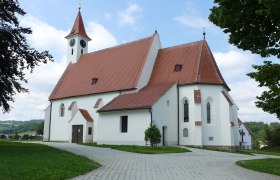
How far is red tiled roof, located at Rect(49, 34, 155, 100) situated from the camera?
34438mm

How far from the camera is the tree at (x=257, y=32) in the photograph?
1093cm

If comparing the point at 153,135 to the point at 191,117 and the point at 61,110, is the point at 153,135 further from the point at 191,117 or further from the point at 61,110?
the point at 61,110

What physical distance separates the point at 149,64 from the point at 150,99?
6.40 metres

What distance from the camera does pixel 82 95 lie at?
37438mm

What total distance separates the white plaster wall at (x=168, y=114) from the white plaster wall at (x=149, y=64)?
375 centimetres

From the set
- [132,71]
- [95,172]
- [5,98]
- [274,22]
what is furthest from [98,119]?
[274,22]

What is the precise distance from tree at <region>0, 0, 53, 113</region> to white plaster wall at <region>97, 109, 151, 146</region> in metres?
12.7

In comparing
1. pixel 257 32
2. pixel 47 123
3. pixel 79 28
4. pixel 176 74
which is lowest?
pixel 47 123

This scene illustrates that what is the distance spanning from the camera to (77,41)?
4500cm

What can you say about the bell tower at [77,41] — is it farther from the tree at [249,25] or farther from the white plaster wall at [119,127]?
the tree at [249,25]

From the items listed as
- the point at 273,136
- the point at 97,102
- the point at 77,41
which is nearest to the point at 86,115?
the point at 97,102

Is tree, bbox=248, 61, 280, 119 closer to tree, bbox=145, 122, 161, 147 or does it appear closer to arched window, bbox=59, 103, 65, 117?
tree, bbox=145, 122, 161, 147

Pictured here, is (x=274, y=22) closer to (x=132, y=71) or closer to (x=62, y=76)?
(x=132, y=71)

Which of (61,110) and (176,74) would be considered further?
(61,110)
